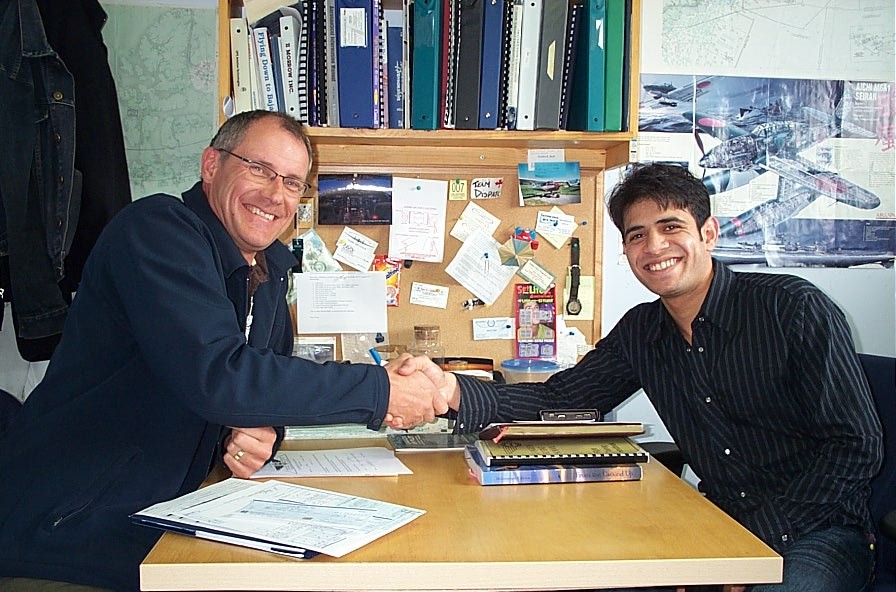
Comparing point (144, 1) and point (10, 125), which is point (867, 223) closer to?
point (144, 1)

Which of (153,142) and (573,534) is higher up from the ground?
(153,142)

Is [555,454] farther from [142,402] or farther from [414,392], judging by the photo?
[142,402]

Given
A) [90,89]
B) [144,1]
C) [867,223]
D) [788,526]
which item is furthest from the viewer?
[867,223]

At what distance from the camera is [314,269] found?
2.43 m

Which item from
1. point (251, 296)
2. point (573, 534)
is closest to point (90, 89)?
point (251, 296)

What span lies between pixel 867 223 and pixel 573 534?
2214mm

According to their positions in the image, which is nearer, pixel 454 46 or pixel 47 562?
pixel 47 562

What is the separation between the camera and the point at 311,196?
2.44 meters

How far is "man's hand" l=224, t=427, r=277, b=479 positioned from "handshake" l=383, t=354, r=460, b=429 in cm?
24

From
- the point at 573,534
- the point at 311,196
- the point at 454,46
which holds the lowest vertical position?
the point at 573,534

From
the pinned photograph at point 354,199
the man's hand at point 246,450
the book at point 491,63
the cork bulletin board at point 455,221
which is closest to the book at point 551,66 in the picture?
the book at point 491,63

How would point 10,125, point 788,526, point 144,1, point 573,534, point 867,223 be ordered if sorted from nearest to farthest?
1. point 573,534
2. point 788,526
3. point 10,125
4. point 144,1
5. point 867,223

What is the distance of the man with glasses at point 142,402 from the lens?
136 centimetres

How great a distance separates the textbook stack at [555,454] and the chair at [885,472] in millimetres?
544
